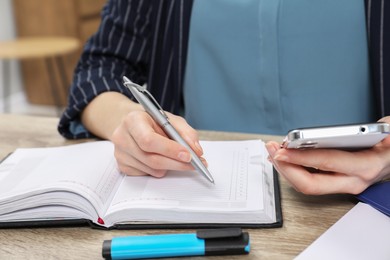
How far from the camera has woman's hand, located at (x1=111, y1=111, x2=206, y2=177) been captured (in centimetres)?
66

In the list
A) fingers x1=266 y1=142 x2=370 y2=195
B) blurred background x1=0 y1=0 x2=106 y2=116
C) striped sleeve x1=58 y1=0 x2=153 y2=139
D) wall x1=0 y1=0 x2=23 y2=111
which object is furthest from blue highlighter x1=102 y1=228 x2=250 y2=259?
wall x1=0 y1=0 x2=23 y2=111

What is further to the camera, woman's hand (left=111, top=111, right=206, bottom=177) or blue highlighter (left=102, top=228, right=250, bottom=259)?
woman's hand (left=111, top=111, right=206, bottom=177)

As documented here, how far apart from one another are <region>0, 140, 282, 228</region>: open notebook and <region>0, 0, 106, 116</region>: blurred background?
2569 millimetres

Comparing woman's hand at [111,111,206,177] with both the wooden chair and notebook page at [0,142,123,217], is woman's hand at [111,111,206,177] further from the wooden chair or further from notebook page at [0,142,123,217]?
the wooden chair

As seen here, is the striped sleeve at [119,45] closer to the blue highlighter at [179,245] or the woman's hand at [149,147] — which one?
the woman's hand at [149,147]

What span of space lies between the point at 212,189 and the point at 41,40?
8.65 ft

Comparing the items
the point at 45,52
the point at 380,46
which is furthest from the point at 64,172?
the point at 45,52

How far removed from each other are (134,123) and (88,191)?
0.38ft

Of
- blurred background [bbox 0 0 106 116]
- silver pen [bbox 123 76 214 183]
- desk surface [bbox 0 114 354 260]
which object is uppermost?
silver pen [bbox 123 76 214 183]

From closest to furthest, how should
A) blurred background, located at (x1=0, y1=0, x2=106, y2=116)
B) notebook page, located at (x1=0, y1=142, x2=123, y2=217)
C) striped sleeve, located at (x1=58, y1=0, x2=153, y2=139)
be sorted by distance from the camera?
notebook page, located at (x1=0, y1=142, x2=123, y2=217) < striped sleeve, located at (x1=58, y1=0, x2=153, y2=139) < blurred background, located at (x1=0, y1=0, x2=106, y2=116)

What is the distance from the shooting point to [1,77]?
330 centimetres

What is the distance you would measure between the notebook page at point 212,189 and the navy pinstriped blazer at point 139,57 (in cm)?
33

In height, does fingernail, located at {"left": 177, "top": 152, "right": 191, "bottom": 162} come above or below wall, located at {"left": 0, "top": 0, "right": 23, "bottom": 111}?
above

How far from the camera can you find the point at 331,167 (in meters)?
0.61
